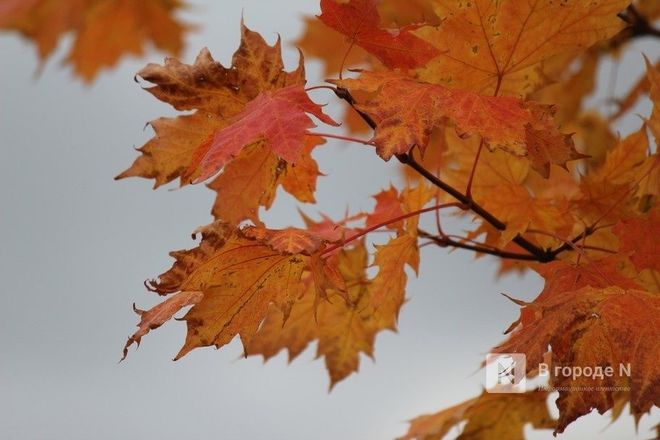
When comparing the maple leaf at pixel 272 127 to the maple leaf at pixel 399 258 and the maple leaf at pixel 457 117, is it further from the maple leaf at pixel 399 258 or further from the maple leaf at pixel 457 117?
the maple leaf at pixel 399 258

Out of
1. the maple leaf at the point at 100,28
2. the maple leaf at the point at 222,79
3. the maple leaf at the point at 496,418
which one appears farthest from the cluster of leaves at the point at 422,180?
the maple leaf at the point at 100,28

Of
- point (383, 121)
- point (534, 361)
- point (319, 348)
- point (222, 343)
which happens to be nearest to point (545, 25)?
point (383, 121)

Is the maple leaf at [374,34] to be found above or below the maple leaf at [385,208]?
above

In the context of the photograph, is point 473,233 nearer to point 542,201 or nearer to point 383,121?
point 542,201

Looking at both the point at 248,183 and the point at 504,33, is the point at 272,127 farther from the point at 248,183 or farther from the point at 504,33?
the point at 504,33

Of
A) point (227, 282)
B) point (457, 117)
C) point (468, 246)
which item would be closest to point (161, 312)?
point (227, 282)

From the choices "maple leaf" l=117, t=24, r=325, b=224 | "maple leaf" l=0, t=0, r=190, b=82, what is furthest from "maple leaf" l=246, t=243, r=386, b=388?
"maple leaf" l=0, t=0, r=190, b=82
